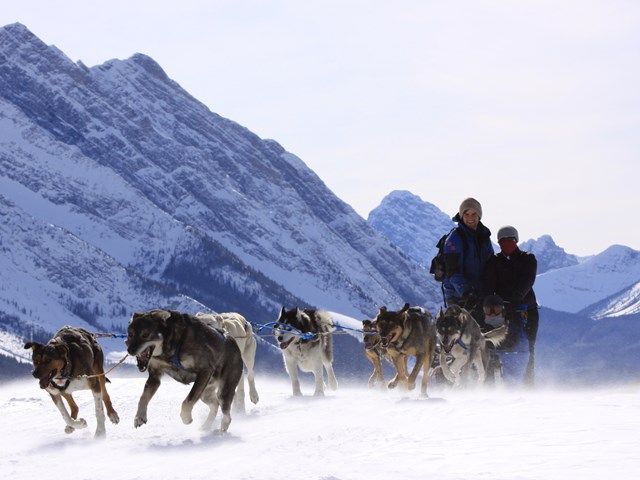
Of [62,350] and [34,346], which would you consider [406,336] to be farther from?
[34,346]

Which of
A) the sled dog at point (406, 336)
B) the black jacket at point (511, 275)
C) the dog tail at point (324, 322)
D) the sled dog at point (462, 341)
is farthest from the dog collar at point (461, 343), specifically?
the dog tail at point (324, 322)

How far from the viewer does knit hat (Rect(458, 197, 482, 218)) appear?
16.4m

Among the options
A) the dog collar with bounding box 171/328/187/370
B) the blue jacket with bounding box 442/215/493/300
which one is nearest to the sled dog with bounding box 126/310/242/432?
the dog collar with bounding box 171/328/187/370

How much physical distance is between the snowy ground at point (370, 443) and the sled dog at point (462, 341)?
0.74 meters

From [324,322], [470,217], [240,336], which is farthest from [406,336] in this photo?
[324,322]

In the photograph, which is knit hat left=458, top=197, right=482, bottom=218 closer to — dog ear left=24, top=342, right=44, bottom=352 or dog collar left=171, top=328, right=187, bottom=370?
dog collar left=171, top=328, right=187, bottom=370

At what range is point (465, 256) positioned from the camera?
16.6m

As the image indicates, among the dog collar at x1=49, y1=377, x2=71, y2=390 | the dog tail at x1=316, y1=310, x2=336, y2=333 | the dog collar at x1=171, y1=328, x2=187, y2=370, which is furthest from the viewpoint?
the dog tail at x1=316, y1=310, x2=336, y2=333

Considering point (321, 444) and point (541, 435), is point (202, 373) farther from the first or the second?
point (541, 435)

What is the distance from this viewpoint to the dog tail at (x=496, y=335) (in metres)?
16.5

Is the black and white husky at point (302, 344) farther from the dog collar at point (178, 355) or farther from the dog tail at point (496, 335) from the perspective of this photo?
the dog collar at point (178, 355)

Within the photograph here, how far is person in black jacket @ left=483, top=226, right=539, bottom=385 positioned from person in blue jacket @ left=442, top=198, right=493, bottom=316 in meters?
0.21

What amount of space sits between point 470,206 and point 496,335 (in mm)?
2004

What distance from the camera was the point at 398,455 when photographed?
32.2ft
